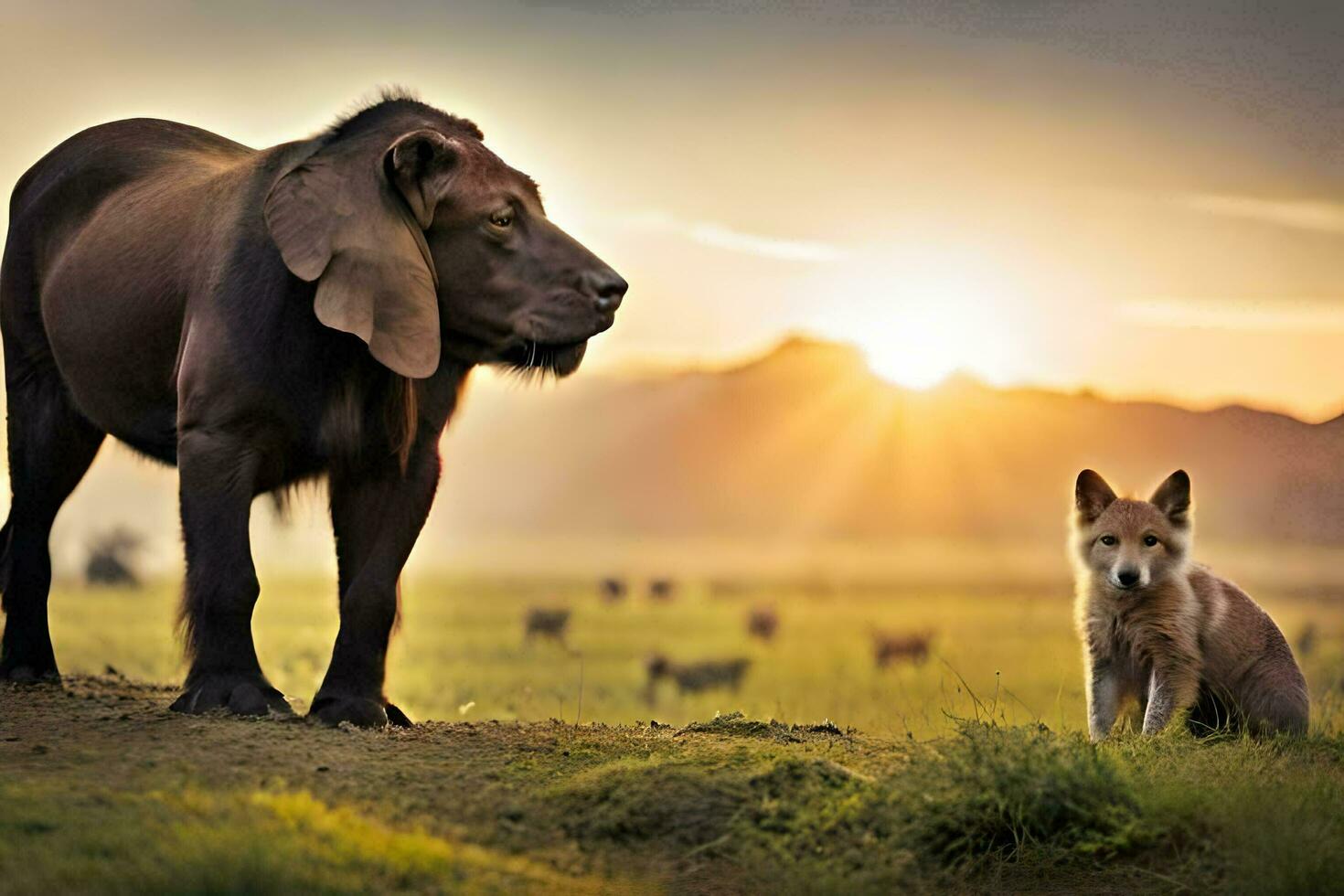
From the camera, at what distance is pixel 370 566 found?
8.30m

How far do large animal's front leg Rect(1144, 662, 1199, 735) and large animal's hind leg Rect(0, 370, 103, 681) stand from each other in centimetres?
660

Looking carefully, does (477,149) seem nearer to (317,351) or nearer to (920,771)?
(317,351)

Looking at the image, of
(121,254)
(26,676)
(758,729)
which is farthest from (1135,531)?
(26,676)

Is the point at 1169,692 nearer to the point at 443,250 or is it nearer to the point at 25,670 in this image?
the point at 443,250

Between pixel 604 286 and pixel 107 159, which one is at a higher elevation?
pixel 107 159

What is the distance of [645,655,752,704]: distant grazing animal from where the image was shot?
24766 millimetres

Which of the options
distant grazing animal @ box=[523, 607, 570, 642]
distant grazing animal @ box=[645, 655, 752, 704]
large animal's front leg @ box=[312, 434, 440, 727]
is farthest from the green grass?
distant grazing animal @ box=[523, 607, 570, 642]

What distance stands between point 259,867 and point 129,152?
6581 mm

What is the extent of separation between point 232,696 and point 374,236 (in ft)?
7.55

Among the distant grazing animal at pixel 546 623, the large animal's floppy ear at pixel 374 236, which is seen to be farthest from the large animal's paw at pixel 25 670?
the distant grazing animal at pixel 546 623

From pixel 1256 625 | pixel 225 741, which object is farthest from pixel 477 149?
pixel 1256 625

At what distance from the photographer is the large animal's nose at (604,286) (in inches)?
314

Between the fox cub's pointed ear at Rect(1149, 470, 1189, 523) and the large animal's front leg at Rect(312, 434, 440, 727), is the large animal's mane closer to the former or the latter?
the large animal's front leg at Rect(312, 434, 440, 727)

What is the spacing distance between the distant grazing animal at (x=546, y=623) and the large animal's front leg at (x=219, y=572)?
70.7 ft
